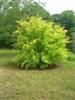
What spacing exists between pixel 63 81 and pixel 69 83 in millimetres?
347

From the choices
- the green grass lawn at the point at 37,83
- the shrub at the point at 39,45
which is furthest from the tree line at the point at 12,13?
the green grass lawn at the point at 37,83

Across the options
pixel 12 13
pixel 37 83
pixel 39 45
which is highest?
pixel 12 13

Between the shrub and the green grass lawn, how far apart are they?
0.46m

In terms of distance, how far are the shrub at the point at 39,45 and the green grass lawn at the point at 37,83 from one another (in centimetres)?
46

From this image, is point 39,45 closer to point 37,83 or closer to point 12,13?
point 37,83

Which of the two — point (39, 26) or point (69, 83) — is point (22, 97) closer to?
point (69, 83)

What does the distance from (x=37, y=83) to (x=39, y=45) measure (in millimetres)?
3606

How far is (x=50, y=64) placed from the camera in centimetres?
1303

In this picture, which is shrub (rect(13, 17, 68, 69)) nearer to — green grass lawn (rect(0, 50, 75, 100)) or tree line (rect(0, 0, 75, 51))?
green grass lawn (rect(0, 50, 75, 100))

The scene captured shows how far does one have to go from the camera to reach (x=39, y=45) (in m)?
13.1

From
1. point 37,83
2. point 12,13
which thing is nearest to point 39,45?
point 37,83

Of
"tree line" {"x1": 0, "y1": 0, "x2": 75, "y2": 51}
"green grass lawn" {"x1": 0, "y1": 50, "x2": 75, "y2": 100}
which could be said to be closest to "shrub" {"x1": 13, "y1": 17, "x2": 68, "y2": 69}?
"green grass lawn" {"x1": 0, "y1": 50, "x2": 75, "y2": 100}

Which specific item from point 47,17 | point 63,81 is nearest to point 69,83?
point 63,81

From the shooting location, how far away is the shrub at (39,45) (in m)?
12.8
